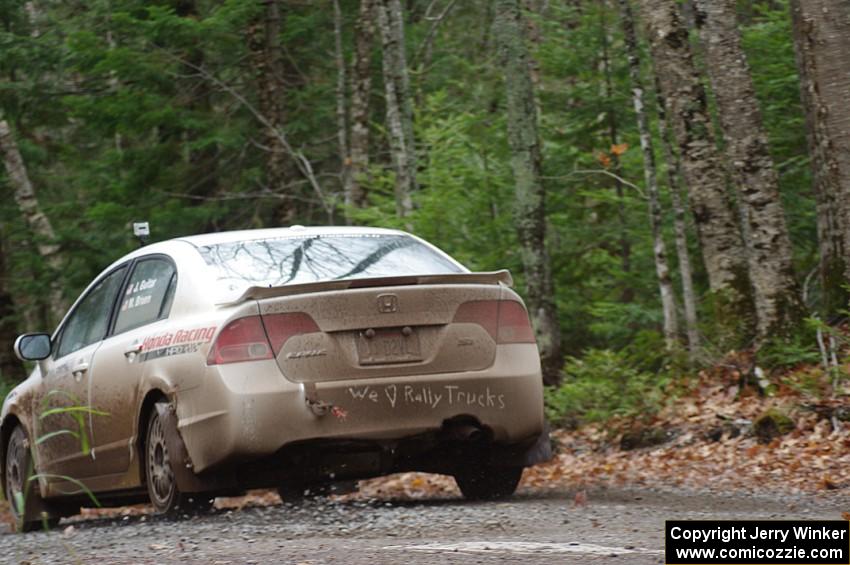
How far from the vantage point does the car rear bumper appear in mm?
7262

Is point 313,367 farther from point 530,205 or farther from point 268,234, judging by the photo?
point 530,205

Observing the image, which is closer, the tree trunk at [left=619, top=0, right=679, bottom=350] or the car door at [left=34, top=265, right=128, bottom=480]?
the car door at [left=34, top=265, right=128, bottom=480]

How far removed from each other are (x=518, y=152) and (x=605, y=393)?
4.33 m

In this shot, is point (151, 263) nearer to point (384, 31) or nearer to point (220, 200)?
point (384, 31)

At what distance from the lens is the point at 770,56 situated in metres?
15.9

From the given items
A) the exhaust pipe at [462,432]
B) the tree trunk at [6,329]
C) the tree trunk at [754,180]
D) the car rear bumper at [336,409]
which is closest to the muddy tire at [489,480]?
the car rear bumper at [336,409]

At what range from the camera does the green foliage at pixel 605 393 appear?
41.8ft

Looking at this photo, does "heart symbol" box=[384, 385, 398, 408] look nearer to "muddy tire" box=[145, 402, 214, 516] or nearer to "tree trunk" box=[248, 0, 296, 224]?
"muddy tire" box=[145, 402, 214, 516]

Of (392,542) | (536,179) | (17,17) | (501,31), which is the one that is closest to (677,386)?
(536,179)

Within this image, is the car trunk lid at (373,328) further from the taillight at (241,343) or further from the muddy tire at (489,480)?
the muddy tire at (489,480)

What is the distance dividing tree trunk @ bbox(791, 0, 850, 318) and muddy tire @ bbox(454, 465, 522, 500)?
4815 millimetres

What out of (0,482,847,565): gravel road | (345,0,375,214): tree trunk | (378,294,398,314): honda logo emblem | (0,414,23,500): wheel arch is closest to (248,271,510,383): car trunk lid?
(378,294,398,314): honda logo emblem

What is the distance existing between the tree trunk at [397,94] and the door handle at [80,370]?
352 inches

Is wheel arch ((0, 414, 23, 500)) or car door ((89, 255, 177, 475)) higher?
car door ((89, 255, 177, 475))
